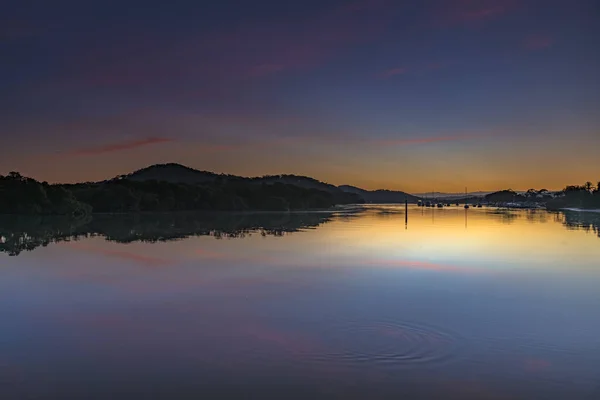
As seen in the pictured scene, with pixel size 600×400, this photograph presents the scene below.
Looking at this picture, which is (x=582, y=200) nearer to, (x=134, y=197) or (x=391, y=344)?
(x=134, y=197)

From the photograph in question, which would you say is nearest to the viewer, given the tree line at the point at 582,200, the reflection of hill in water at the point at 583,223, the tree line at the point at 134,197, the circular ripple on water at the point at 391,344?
the circular ripple on water at the point at 391,344

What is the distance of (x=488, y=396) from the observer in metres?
5.77

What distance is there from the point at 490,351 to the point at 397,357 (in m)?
1.50

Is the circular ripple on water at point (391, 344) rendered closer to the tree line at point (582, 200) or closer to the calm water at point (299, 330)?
the calm water at point (299, 330)

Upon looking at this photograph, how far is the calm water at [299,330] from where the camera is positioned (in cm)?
607

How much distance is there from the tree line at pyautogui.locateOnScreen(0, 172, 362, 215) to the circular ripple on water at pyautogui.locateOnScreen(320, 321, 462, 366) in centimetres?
6305

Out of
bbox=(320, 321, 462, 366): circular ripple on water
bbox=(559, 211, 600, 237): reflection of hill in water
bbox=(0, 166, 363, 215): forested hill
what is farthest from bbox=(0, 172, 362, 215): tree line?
bbox=(320, 321, 462, 366): circular ripple on water

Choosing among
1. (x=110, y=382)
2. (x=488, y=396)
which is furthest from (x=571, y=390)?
(x=110, y=382)

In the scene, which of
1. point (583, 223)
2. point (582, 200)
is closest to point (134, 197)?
point (583, 223)

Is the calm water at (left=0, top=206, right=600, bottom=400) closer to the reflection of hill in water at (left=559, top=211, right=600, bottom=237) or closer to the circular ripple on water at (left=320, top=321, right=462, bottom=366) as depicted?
the circular ripple on water at (left=320, top=321, right=462, bottom=366)

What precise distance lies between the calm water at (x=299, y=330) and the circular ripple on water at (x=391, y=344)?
32mm

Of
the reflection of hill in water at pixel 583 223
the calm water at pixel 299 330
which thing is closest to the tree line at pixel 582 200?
the reflection of hill in water at pixel 583 223

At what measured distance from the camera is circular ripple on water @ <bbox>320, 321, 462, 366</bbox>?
6.91 m

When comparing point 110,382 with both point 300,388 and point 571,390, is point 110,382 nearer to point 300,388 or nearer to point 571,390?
point 300,388
